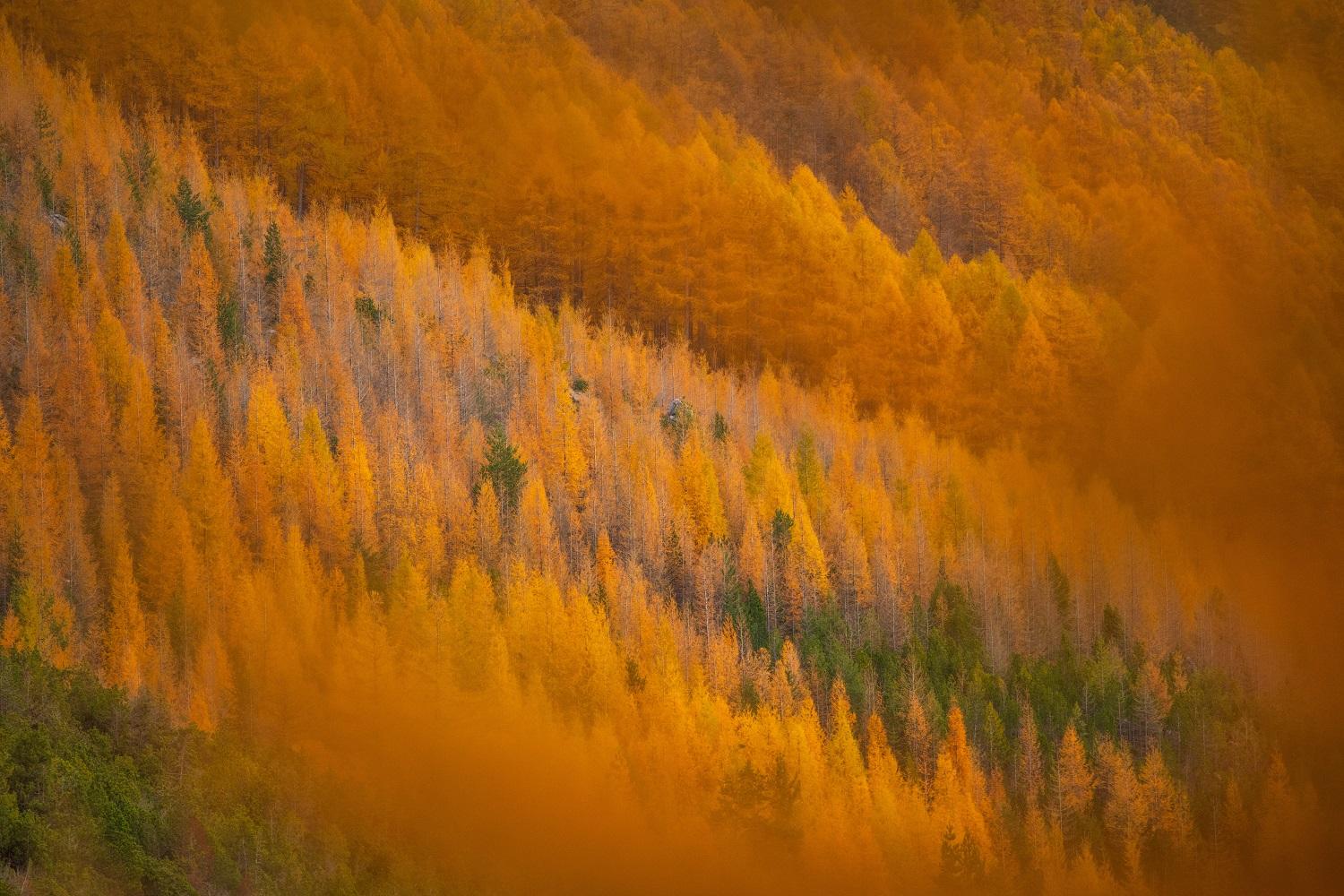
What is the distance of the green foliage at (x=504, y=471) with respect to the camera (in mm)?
65000

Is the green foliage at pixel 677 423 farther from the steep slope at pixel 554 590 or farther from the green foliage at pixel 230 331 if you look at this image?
the green foliage at pixel 230 331

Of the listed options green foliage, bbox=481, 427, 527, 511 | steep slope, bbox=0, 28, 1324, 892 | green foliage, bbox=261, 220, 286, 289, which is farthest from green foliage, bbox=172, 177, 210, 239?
green foliage, bbox=481, 427, 527, 511

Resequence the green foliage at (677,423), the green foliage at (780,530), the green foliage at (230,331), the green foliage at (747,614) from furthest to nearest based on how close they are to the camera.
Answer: the green foliage at (677,423)
the green foliage at (780,530)
the green foliage at (230,331)
the green foliage at (747,614)

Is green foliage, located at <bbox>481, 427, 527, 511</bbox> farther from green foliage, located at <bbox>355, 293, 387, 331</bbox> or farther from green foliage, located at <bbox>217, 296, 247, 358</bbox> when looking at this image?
green foliage, located at <bbox>217, 296, 247, 358</bbox>

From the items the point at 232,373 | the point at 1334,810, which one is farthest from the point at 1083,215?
the point at 232,373

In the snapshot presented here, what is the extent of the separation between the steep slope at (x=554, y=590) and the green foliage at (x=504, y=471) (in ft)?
0.59

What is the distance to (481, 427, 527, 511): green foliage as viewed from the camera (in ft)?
213

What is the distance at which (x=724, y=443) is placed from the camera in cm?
7312

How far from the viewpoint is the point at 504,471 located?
65062 millimetres

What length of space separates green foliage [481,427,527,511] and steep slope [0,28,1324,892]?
0.59ft

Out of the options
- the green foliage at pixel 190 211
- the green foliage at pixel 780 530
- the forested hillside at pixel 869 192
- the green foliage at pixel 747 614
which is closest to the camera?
the green foliage at pixel 747 614

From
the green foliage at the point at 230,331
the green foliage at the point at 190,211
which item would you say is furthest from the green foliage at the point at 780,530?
the green foliage at the point at 190,211

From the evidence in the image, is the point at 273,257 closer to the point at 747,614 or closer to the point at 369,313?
the point at 369,313

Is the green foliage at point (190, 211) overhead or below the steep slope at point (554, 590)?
overhead
